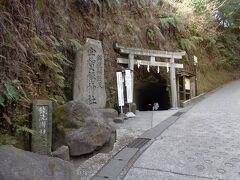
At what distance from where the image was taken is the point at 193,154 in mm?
5605

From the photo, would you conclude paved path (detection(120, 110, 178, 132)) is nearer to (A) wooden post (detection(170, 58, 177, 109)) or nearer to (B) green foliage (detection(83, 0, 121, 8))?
(A) wooden post (detection(170, 58, 177, 109))

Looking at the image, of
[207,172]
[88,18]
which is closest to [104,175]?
[207,172]

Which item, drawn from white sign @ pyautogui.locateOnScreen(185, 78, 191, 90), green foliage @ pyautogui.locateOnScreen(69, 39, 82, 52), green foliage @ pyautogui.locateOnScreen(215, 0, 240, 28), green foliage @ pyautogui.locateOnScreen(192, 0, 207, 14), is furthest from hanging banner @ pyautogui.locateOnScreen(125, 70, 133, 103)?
green foliage @ pyautogui.locateOnScreen(215, 0, 240, 28)

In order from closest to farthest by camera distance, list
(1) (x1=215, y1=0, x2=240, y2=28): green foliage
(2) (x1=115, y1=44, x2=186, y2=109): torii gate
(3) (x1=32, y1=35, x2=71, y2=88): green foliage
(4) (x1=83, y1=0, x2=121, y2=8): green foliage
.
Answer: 1. (3) (x1=32, y1=35, x2=71, y2=88): green foliage
2. (4) (x1=83, y1=0, x2=121, y2=8): green foliage
3. (2) (x1=115, y1=44, x2=186, y2=109): torii gate
4. (1) (x1=215, y1=0, x2=240, y2=28): green foliage

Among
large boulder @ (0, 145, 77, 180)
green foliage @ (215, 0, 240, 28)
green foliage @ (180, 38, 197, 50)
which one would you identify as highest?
green foliage @ (215, 0, 240, 28)

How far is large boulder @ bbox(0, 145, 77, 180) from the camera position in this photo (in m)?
3.22

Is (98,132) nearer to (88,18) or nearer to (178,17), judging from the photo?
(88,18)

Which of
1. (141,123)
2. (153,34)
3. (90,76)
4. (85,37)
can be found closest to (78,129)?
(90,76)

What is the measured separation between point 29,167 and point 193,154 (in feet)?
10.9

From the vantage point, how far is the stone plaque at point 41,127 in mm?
4637

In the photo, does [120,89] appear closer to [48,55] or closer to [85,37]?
[85,37]

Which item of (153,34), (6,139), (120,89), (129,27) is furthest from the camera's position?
(153,34)

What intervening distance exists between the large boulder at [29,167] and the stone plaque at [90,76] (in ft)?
14.5

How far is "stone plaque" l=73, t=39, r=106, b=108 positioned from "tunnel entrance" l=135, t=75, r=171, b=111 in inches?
244
